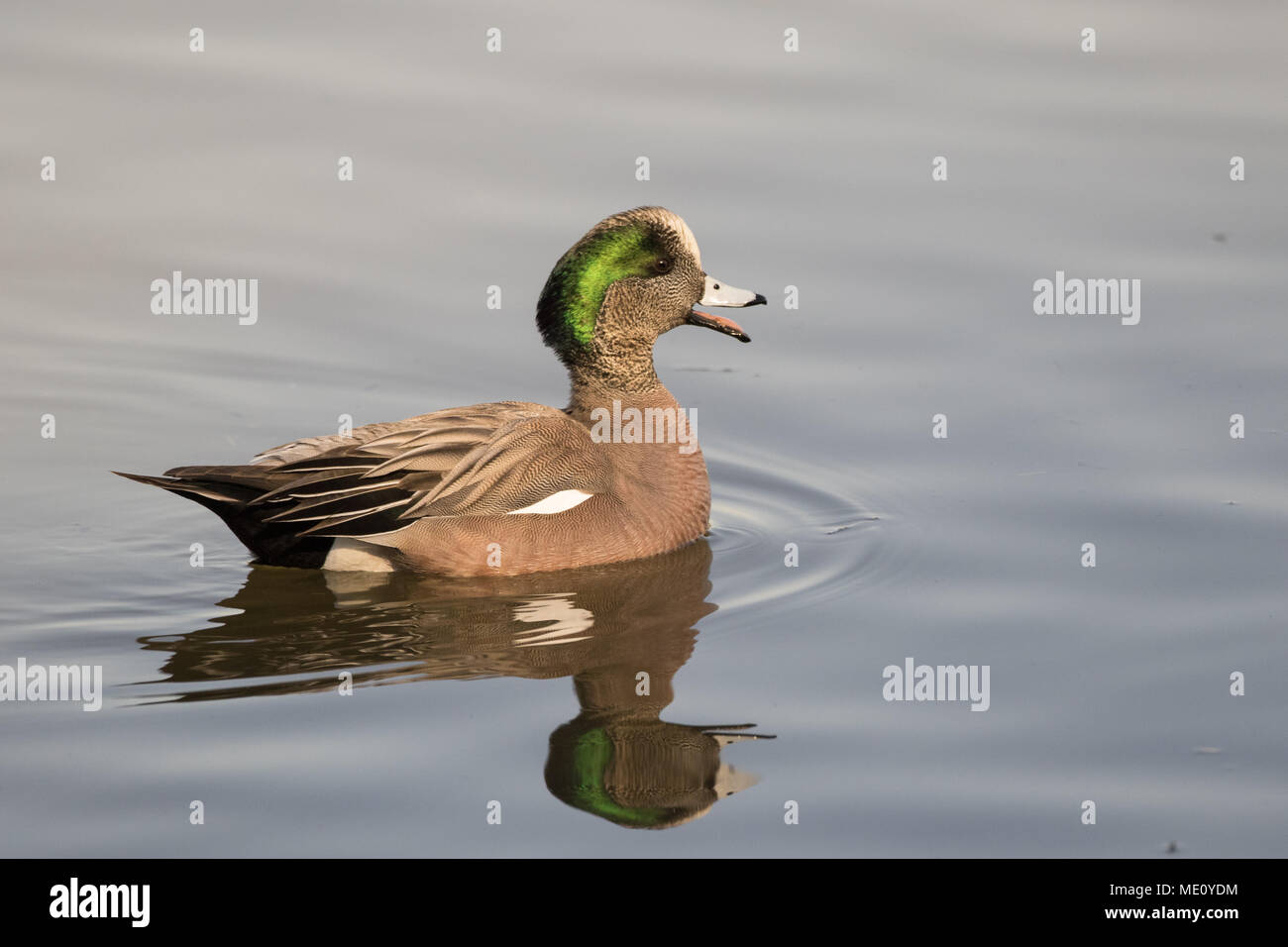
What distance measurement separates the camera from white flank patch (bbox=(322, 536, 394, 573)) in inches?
344

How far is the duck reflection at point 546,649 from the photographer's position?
6.76 m

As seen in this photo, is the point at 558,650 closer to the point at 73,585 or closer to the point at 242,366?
the point at 73,585

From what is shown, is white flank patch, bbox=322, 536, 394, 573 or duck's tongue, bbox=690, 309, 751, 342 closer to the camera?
white flank patch, bbox=322, 536, 394, 573

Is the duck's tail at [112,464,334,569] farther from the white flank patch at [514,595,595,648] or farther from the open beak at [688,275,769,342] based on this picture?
the open beak at [688,275,769,342]

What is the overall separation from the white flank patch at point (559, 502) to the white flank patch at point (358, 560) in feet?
1.99

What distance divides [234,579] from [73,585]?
0.70m

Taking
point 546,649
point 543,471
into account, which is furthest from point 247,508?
point 546,649

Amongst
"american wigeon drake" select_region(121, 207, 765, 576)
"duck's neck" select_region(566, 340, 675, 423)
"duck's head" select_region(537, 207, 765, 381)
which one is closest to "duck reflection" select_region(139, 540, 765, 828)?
"american wigeon drake" select_region(121, 207, 765, 576)

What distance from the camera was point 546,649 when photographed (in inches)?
306

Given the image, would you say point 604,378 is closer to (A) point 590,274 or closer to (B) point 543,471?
(A) point 590,274

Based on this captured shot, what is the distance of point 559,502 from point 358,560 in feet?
3.10

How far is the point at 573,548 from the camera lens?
8.77 meters

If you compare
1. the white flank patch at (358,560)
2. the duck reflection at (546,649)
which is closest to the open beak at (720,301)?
the duck reflection at (546,649)

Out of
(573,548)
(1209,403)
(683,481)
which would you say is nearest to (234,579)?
(573,548)
